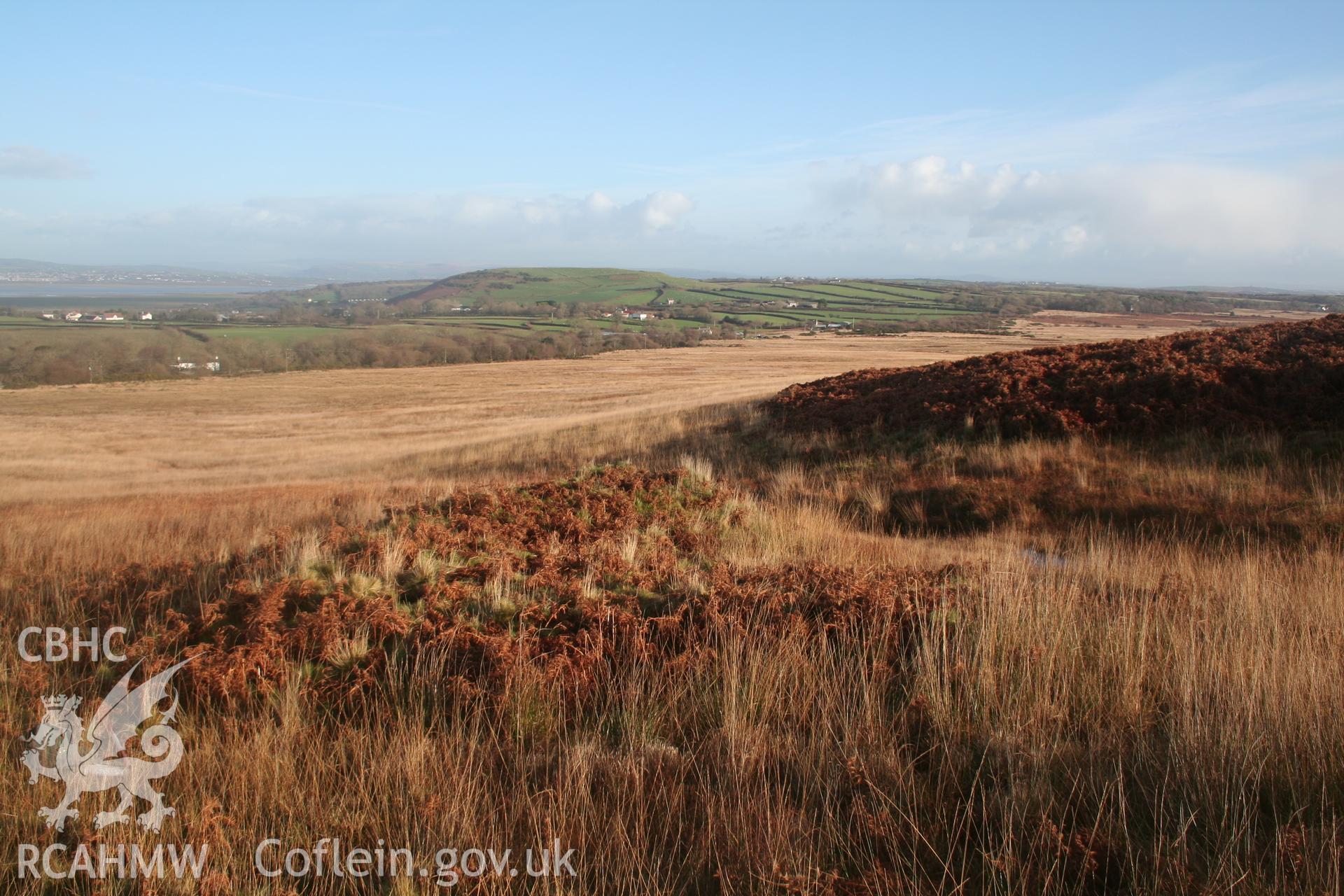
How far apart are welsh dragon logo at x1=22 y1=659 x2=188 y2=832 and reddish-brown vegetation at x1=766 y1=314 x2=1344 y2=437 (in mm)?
12306

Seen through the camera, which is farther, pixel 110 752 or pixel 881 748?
pixel 110 752

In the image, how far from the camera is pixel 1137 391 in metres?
12.5

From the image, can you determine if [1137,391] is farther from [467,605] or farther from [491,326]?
[491,326]

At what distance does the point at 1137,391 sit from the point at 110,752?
14.0 m

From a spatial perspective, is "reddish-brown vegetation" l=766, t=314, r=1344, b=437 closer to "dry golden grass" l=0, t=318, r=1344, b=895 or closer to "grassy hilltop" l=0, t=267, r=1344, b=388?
"dry golden grass" l=0, t=318, r=1344, b=895

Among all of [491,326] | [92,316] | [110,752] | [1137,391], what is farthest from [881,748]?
[92,316]

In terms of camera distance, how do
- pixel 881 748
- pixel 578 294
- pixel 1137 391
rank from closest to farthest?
pixel 881 748 → pixel 1137 391 → pixel 578 294

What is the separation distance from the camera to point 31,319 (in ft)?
433

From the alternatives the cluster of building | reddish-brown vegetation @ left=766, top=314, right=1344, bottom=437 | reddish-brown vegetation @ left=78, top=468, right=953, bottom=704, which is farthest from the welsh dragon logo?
the cluster of building

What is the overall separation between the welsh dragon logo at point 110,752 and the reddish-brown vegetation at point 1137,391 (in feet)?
40.4

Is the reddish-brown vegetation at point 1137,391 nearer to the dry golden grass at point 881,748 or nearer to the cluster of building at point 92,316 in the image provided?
the dry golden grass at point 881,748

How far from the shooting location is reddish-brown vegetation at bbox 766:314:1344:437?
37.0 ft

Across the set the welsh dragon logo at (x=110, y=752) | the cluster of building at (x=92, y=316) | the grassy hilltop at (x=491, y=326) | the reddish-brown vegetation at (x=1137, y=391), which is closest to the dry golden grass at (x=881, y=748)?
the welsh dragon logo at (x=110, y=752)

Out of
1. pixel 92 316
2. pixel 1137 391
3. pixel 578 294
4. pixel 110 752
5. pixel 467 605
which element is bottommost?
pixel 110 752
